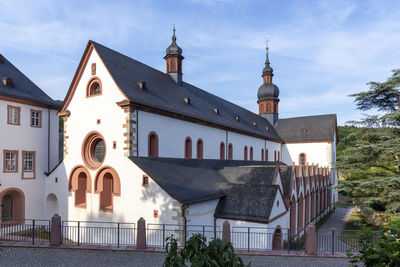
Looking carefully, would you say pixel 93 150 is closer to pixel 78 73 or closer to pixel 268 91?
pixel 78 73

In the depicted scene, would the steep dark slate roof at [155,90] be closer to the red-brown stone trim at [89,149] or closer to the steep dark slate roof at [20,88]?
the red-brown stone trim at [89,149]

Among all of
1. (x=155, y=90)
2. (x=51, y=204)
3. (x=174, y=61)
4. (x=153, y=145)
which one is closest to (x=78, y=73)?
(x=155, y=90)

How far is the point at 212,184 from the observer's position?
1820 cm

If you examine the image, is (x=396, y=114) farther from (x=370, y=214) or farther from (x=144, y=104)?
(x=144, y=104)

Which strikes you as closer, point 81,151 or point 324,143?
point 81,151

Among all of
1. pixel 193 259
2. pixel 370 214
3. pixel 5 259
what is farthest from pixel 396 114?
pixel 5 259

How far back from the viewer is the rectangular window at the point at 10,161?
1830cm

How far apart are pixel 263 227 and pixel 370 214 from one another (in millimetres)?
14920

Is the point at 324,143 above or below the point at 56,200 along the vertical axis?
above

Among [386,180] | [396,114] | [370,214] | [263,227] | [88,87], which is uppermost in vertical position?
[88,87]

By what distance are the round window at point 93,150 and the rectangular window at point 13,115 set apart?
18.2 feet

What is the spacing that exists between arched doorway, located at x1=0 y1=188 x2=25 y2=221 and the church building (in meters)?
0.16

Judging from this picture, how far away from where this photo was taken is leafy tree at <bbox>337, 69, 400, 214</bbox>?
18469 mm

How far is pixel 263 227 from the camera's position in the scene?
14.9m
